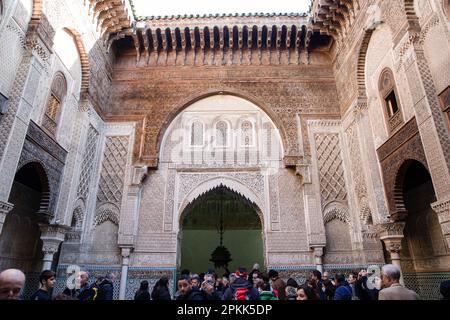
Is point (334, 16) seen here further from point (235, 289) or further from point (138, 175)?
point (235, 289)

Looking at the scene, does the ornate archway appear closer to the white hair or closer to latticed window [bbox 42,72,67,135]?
latticed window [bbox 42,72,67,135]

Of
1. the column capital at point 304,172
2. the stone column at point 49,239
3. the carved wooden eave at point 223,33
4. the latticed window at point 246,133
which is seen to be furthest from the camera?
the carved wooden eave at point 223,33

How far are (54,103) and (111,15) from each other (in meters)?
2.60

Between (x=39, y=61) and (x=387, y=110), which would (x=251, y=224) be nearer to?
(x=387, y=110)

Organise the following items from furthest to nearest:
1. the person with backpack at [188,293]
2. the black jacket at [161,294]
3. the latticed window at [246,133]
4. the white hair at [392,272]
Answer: the latticed window at [246,133], the black jacket at [161,294], the person with backpack at [188,293], the white hair at [392,272]

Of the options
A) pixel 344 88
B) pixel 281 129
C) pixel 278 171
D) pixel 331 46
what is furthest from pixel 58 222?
pixel 331 46

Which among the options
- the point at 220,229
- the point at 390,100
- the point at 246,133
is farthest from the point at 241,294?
the point at 220,229

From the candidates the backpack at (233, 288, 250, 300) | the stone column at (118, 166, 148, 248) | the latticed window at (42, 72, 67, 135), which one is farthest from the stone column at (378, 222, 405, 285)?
the latticed window at (42, 72, 67, 135)

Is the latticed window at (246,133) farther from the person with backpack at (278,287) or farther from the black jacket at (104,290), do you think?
the black jacket at (104,290)

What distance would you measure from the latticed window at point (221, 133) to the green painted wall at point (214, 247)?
4973mm

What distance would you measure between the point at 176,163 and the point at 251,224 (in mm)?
4092

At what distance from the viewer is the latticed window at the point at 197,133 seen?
6566 mm

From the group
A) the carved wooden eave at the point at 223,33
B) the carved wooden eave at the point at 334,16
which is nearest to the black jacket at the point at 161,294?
the carved wooden eave at the point at 223,33

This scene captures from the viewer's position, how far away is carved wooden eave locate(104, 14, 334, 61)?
6.88 meters
